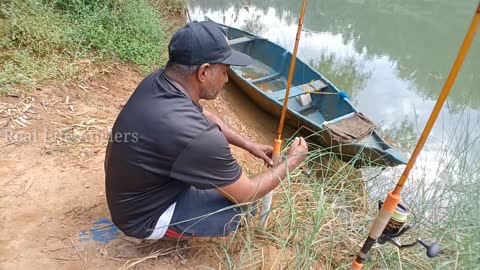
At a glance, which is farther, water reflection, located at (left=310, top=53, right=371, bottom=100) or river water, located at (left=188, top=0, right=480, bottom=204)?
water reflection, located at (left=310, top=53, right=371, bottom=100)

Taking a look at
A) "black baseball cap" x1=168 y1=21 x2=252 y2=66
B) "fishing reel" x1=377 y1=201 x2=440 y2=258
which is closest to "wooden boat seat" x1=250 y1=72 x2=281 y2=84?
"black baseball cap" x1=168 y1=21 x2=252 y2=66

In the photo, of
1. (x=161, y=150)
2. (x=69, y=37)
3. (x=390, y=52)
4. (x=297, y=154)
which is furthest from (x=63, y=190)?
(x=390, y=52)

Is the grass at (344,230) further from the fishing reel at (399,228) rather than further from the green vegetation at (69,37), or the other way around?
the green vegetation at (69,37)

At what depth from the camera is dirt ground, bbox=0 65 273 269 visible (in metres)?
1.84

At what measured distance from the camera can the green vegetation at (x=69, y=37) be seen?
3441mm

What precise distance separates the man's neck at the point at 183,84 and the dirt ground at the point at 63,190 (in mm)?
860

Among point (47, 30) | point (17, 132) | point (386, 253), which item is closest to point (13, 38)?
point (47, 30)

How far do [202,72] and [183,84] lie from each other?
0.10m

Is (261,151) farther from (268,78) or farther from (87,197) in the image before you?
(268,78)

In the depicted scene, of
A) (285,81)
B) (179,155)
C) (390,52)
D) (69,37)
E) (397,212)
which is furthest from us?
(390,52)

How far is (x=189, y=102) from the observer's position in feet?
4.95

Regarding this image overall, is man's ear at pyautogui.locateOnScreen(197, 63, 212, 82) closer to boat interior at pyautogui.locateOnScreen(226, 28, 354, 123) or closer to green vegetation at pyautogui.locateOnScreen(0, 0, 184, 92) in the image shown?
green vegetation at pyautogui.locateOnScreen(0, 0, 184, 92)

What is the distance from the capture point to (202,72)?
5.12ft

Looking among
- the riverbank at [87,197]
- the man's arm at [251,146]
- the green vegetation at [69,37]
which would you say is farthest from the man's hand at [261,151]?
the green vegetation at [69,37]
